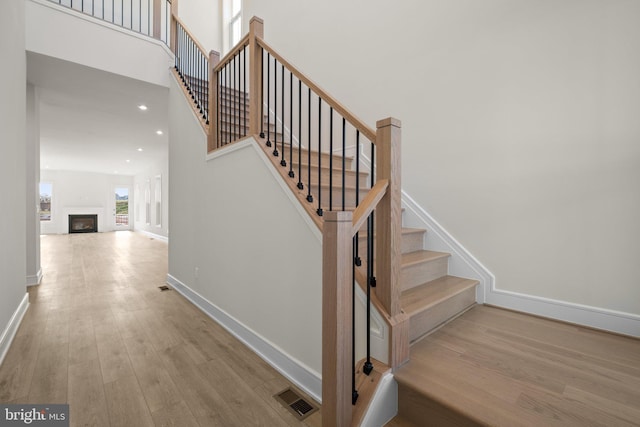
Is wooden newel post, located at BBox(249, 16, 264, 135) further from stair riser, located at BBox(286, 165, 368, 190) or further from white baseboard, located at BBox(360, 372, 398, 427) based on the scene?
white baseboard, located at BBox(360, 372, 398, 427)

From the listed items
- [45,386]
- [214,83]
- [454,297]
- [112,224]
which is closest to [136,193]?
[112,224]

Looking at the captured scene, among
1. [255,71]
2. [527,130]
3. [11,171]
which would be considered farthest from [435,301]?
[11,171]

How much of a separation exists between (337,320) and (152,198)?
1094cm

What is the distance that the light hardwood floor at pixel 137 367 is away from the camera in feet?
4.95

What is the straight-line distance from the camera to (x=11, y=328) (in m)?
2.30

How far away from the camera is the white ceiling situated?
11.9 feet

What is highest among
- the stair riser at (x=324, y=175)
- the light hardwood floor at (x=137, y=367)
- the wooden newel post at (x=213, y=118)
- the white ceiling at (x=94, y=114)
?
the white ceiling at (x=94, y=114)

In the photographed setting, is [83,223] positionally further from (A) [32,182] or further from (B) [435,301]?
(B) [435,301]

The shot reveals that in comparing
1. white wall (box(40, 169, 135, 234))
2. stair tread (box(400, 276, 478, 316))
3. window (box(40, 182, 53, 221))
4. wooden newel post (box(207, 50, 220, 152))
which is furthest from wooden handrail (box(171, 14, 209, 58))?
window (box(40, 182, 53, 221))

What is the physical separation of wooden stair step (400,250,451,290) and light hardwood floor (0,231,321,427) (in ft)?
3.32

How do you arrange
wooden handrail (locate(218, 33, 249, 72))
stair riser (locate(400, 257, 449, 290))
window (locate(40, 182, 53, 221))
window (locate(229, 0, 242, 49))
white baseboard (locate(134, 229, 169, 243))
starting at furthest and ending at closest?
window (locate(40, 182, 53, 221)), white baseboard (locate(134, 229, 169, 243)), window (locate(229, 0, 242, 49)), wooden handrail (locate(218, 33, 249, 72)), stair riser (locate(400, 257, 449, 290))

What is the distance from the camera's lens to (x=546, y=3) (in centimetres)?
196

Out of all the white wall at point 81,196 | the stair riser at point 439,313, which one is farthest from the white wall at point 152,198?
the stair riser at point 439,313

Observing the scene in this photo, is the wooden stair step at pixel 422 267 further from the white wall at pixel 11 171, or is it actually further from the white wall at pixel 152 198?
the white wall at pixel 152 198
